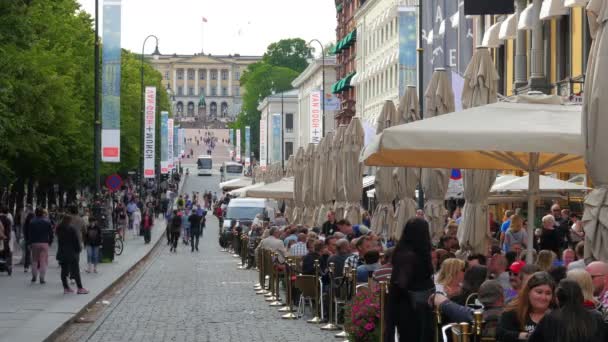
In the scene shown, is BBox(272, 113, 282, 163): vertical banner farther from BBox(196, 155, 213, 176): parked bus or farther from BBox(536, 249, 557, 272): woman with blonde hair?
BBox(536, 249, 557, 272): woman with blonde hair

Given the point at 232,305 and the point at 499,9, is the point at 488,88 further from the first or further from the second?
the point at 499,9

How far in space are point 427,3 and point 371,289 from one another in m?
36.2

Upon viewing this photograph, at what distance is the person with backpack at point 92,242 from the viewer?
112 feet

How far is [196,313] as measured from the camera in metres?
22.4

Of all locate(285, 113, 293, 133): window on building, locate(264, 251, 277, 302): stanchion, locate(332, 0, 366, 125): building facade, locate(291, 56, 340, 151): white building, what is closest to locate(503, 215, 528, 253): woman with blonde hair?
locate(264, 251, 277, 302): stanchion

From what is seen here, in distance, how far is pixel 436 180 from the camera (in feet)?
72.0

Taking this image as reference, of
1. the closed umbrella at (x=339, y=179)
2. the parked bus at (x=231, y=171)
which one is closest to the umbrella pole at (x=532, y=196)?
the closed umbrella at (x=339, y=179)

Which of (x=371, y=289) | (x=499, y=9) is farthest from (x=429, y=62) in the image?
(x=371, y=289)

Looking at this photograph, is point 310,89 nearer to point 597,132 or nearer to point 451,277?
point 451,277

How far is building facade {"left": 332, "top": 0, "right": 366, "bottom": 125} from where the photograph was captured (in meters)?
100

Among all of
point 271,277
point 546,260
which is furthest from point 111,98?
point 546,260

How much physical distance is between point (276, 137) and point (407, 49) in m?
57.1

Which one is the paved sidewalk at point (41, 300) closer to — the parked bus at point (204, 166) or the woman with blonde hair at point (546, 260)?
the woman with blonde hair at point (546, 260)

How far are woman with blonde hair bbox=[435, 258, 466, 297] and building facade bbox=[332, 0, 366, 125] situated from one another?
84.5 meters
